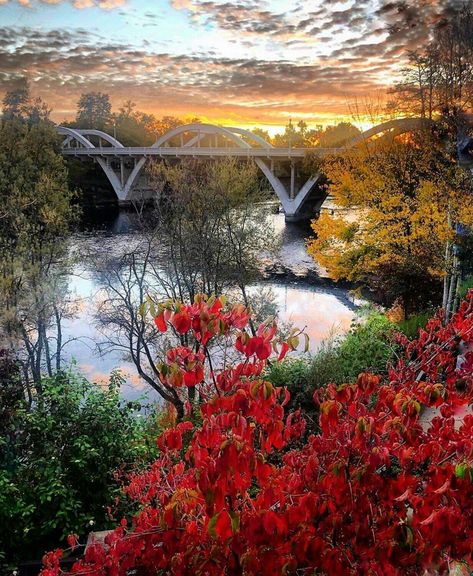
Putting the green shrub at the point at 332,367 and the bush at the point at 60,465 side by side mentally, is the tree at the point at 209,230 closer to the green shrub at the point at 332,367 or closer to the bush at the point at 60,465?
the green shrub at the point at 332,367

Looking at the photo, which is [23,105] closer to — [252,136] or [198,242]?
[252,136]

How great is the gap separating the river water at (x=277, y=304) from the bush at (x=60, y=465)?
496cm

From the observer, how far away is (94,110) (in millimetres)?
67625

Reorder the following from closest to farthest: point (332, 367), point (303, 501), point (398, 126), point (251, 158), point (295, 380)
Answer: point (303, 501) → point (332, 367) → point (295, 380) → point (398, 126) → point (251, 158)

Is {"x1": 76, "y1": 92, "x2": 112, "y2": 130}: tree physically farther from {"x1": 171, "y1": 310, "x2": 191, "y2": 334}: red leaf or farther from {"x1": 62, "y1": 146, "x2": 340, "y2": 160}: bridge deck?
{"x1": 171, "y1": 310, "x2": 191, "y2": 334}: red leaf

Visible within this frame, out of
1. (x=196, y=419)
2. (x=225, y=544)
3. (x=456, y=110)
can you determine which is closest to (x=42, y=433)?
(x=196, y=419)

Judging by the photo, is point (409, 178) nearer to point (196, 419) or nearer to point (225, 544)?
point (196, 419)

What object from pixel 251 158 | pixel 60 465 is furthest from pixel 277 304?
pixel 251 158

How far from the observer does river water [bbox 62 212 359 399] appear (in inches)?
Answer: 646

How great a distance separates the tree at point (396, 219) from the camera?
1386cm

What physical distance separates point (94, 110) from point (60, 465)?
223ft

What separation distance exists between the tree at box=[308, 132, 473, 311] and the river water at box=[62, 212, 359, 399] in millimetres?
2594

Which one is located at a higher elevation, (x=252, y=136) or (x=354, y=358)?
(x=252, y=136)

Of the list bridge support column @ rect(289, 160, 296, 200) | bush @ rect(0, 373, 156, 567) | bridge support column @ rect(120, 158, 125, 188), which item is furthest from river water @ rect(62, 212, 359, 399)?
bridge support column @ rect(120, 158, 125, 188)
